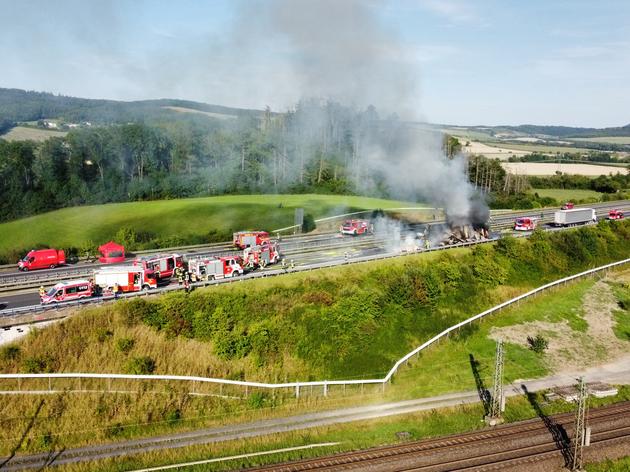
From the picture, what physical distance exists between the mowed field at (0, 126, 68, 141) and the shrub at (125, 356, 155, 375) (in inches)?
3136

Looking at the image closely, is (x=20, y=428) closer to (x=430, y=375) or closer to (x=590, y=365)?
(x=430, y=375)

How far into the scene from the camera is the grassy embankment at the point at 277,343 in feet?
101

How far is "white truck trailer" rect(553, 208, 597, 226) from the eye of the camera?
2938 inches

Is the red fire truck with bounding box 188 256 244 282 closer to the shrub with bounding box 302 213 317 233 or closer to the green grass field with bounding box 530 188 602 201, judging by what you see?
the shrub with bounding box 302 213 317 233

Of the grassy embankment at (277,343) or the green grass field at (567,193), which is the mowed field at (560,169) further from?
the grassy embankment at (277,343)

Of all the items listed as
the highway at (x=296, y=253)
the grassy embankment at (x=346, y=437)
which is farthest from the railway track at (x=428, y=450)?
the highway at (x=296, y=253)

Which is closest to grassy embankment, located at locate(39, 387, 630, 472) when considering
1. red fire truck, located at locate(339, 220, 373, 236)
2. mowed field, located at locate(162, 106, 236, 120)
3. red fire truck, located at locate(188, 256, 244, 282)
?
red fire truck, located at locate(188, 256, 244, 282)

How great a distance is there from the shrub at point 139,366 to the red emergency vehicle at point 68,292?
23.3 ft

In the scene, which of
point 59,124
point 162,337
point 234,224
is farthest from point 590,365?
point 59,124

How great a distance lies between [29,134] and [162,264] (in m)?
80.0

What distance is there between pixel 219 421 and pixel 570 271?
143ft

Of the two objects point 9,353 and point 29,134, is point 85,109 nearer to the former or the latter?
point 29,134

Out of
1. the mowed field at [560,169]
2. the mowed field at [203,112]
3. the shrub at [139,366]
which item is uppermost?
the mowed field at [203,112]

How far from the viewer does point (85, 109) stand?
122250 millimetres
